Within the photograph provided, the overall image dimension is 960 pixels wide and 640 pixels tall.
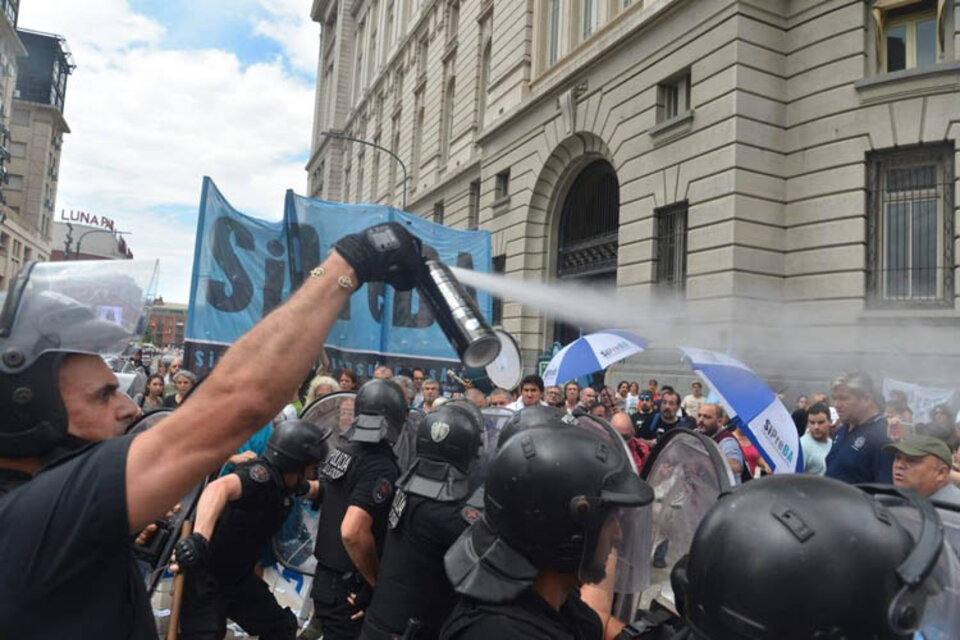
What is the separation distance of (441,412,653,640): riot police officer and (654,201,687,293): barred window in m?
12.2

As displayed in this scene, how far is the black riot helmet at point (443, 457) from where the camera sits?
2.86 m

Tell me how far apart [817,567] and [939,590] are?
10.8 inches

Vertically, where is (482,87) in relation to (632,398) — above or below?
above

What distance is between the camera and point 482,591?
175 cm

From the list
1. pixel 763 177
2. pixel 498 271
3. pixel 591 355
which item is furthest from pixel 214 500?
pixel 498 271

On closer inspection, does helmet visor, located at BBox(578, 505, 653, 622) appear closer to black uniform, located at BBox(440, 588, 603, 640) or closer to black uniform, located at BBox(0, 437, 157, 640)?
black uniform, located at BBox(440, 588, 603, 640)

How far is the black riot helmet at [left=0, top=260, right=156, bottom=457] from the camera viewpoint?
55.0 inches

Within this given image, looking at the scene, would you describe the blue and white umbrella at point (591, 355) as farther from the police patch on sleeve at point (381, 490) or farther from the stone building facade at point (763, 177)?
the stone building facade at point (763, 177)

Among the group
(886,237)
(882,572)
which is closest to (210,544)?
(882,572)

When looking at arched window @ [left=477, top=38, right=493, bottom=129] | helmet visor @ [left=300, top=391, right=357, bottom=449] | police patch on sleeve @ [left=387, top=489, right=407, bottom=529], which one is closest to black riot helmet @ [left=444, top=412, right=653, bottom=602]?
police patch on sleeve @ [left=387, top=489, right=407, bottom=529]

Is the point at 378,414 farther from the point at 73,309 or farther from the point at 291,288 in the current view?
the point at 291,288

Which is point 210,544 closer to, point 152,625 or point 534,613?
point 152,625

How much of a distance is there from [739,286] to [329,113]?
171ft

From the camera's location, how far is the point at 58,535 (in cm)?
124
